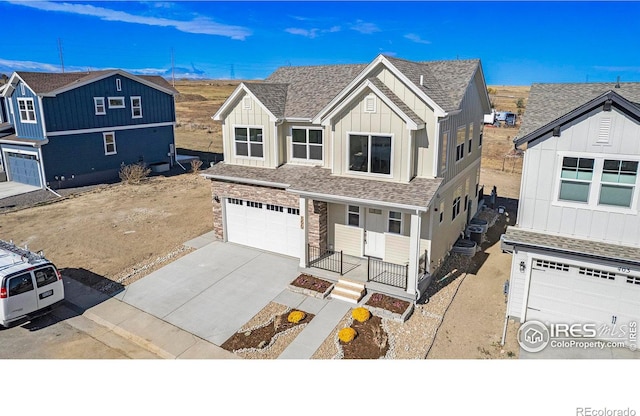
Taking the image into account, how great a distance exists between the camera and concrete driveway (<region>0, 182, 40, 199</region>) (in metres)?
26.8

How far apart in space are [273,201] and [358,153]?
423cm

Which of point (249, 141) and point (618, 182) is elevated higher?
point (249, 141)

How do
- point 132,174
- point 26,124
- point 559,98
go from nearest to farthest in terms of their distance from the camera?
1. point 559,98
2. point 26,124
3. point 132,174

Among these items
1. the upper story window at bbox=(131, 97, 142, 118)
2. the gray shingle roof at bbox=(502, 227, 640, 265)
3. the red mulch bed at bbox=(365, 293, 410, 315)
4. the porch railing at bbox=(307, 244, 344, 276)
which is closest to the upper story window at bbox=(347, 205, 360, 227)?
the porch railing at bbox=(307, 244, 344, 276)

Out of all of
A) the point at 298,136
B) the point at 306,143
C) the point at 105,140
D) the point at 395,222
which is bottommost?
the point at 395,222

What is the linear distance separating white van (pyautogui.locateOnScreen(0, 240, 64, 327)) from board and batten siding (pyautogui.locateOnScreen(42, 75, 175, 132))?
58.7ft

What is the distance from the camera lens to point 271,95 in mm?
17781

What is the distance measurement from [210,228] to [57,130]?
15575 millimetres

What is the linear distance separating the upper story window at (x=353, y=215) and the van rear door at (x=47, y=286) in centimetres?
1003

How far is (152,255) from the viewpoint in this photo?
17516 mm

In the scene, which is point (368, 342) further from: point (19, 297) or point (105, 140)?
point (105, 140)

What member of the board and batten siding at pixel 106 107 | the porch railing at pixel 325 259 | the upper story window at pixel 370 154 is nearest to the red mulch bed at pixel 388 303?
the porch railing at pixel 325 259

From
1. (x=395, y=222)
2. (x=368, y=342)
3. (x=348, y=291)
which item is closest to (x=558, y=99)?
(x=395, y=222)

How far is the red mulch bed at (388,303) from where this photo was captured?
12883 mm
